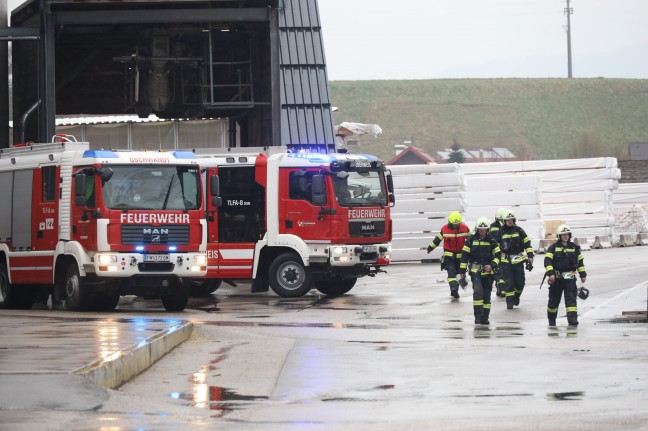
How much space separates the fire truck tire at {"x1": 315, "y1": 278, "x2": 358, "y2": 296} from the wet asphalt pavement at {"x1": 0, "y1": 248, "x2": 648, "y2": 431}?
3724 mm

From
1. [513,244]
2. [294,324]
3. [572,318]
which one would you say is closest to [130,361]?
[294,324]

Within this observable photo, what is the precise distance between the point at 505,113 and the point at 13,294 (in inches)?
4863

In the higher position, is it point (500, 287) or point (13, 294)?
point (13, 294)

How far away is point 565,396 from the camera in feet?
34.1

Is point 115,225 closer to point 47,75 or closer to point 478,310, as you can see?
point 478,310

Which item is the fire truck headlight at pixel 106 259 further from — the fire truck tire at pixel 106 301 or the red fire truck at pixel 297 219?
the red fire truck at pixel 297 219

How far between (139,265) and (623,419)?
13.2m

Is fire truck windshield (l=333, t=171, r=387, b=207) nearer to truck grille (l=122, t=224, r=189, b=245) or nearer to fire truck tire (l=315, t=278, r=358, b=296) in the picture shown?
→ fire truck tire (l=315, t=278, r=358, b=296)

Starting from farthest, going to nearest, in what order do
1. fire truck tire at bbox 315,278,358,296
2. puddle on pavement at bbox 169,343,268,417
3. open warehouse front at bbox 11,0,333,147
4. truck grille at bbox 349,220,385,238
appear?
open warehouse front at bbox 11,0,333,147 → fire truck tire at bbox 315,278,358,296 → truck grille at bbox 349,220,385,238 → puddle on pavement at bbox 169,343,268,417

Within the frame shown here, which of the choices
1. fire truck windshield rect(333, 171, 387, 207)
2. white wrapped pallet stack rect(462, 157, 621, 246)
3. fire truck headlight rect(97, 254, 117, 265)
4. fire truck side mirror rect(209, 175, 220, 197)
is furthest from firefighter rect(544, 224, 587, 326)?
white wrapped pallet stack rect(462, 157, 621, 246)

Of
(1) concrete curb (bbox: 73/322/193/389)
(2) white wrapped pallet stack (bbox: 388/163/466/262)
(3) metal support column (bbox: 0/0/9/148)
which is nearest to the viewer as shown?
(1) concrete curb (bbox: 73/322/193/389)

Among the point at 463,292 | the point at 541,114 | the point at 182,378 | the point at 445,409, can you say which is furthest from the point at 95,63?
the point at 541,114

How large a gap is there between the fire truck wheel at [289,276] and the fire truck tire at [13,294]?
173 inches

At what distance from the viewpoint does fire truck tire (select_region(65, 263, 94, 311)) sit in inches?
838
